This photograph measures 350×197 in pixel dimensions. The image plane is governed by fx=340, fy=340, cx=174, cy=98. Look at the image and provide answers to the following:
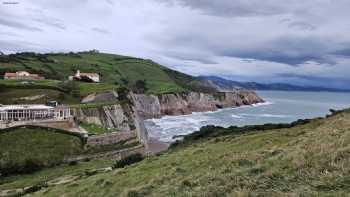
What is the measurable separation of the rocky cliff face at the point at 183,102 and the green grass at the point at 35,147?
58.6m

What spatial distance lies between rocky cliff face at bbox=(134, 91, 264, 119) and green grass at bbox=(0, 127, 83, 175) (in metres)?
58.6

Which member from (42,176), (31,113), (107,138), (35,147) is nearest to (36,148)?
(35,147)

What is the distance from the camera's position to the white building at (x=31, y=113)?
53263mm

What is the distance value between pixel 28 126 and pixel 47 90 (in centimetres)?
2873

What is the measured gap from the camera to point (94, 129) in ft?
190

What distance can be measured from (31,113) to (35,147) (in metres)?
12.8

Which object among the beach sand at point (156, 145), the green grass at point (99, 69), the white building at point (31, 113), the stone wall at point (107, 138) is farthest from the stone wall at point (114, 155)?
the green grass at point (99, 69)

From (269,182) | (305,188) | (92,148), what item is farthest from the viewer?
(92,148)

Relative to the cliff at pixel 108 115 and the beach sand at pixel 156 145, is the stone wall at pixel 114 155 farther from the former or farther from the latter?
the cliff at pixel 108 115

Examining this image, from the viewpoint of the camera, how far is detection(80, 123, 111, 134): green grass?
2206 inches

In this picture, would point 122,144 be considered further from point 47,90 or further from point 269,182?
point 269,182

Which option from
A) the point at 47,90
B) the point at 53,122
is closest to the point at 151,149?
the point at 53,122

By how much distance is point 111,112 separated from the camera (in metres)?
67.9

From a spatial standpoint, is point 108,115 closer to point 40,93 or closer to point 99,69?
point 40,93
